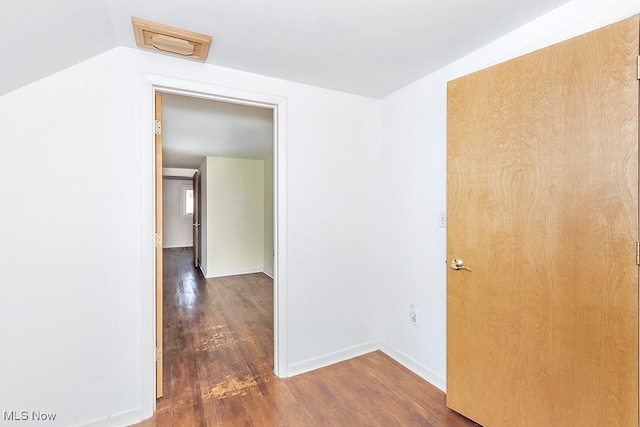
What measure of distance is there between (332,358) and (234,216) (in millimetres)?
4001

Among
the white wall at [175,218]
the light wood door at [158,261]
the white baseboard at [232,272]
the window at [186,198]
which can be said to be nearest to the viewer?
the light wood door at [158,261]

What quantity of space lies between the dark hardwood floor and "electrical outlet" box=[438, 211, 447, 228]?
118 cm

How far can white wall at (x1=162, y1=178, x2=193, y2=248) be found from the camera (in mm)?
9250

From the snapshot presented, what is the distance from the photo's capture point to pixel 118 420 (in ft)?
5.46

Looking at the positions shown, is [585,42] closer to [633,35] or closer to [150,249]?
[633,35]

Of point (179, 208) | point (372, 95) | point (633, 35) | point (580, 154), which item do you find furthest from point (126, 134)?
point (179, 208)

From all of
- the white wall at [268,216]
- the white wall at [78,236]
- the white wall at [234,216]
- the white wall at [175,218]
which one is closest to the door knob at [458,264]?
the white wall at [78,236]

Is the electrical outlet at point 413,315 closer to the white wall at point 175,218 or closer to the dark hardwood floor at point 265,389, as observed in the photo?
the dark hardwood floor at point 265,389

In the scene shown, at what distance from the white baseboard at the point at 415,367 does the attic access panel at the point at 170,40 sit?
104 inches

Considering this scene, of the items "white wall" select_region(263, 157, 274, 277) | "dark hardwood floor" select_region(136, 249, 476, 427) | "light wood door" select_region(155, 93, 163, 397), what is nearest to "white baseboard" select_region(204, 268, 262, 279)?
"white wall" select_region(263, 157, 274, 277)

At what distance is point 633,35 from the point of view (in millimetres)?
1130

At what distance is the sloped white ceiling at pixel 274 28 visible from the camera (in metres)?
1.29

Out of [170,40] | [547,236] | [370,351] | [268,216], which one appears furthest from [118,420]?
[268,216]

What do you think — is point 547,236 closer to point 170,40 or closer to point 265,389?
point 265,389
